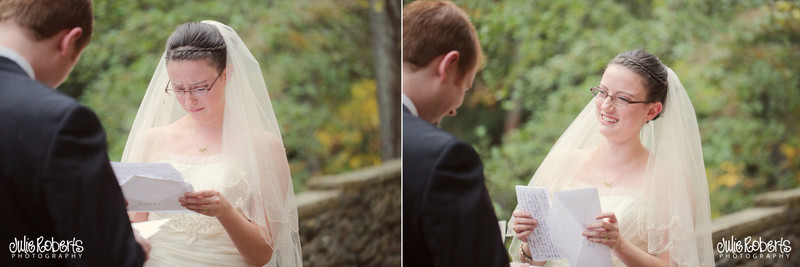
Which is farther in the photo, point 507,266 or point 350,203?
point 350,203

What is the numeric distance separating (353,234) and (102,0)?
94.4 inches

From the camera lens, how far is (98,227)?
1702 mm

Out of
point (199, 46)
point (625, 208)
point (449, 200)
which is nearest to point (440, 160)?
point (449, 200)

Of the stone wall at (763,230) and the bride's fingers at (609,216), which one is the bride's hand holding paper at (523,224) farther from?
the stone wall at (763,230)

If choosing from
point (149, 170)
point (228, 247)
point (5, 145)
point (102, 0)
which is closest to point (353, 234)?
point (102, 0)

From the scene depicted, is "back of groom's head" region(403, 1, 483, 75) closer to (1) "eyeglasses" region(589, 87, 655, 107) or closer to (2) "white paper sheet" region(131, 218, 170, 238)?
(1) "eyeglasses" region(589, 87, 655, 107)

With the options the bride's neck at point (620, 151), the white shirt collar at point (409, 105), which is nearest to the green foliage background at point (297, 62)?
the white shirt collar at point (409, 105)

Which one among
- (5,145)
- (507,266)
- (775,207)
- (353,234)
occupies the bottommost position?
(353,234)

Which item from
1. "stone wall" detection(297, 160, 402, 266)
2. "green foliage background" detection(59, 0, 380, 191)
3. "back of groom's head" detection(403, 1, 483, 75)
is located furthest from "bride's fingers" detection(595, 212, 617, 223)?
"stone wall" detection(297, 160, 402, 266)

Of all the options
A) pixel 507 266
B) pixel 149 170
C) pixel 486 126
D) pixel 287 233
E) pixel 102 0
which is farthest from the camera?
pixel 486 126

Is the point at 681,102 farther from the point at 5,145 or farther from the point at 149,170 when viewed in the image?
the point at 5,145

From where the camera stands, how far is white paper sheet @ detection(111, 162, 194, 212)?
1994mm

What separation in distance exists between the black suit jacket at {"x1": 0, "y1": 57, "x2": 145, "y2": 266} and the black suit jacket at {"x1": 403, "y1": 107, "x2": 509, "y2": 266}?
683mm

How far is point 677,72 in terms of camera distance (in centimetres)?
373
